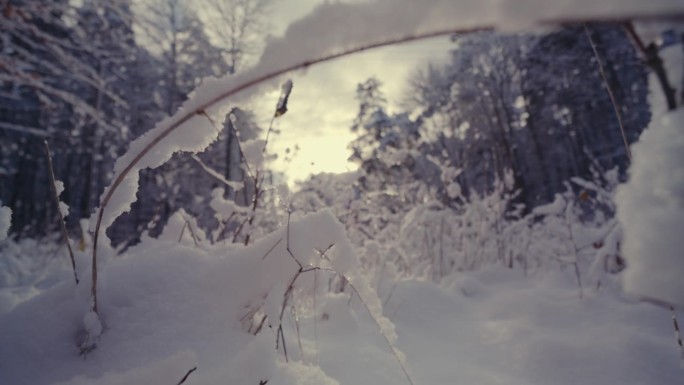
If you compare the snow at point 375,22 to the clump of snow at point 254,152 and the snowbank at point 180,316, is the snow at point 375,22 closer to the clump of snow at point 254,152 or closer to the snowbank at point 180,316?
the snowbank at point 180,316

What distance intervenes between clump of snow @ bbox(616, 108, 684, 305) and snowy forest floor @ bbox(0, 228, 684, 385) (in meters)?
0.65

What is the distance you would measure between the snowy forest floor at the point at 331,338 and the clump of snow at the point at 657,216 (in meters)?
0.65

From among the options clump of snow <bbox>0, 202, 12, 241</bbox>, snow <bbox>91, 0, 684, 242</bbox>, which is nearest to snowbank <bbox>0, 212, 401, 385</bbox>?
clump of snow <bbox>0, 202, 12, 241</bbox>

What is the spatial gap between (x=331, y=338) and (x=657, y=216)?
4.31 feet

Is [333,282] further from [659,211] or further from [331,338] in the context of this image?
[659,211]

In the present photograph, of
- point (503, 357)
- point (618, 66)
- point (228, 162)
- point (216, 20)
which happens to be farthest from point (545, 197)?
point (503, 357)

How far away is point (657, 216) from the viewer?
26 cm

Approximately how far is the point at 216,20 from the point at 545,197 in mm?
17432

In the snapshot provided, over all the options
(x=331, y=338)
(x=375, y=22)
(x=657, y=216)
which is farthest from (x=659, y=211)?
(x=331, y=338)

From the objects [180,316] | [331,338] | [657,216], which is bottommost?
[331,338]

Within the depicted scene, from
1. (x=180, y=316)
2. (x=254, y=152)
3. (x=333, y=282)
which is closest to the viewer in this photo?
(x=180, y=316)

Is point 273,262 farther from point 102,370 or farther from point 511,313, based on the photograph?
point 511,313

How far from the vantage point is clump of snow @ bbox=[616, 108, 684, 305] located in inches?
9.6

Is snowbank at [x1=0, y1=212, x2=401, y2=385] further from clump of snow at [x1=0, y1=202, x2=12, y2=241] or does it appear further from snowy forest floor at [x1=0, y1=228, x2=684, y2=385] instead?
clump of snow at [x1=0, y1=202, x2=12, y2=241]
